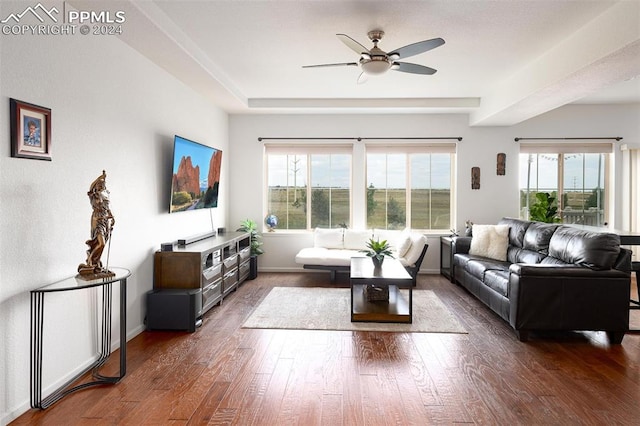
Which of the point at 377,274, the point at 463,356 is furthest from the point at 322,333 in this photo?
the point at 463,356

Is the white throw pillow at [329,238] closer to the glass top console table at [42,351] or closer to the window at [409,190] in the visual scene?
the window at [409,190]

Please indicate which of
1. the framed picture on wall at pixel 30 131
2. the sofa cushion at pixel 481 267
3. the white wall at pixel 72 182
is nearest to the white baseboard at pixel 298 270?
the sofa cushion at pixel 481 267

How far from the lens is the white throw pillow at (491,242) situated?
5.55 m

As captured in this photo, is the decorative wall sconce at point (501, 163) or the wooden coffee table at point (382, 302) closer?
the wooden coffee table at point (382, 302)

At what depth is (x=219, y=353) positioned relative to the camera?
3396mm

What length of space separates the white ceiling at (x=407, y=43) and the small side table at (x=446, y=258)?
2065mm

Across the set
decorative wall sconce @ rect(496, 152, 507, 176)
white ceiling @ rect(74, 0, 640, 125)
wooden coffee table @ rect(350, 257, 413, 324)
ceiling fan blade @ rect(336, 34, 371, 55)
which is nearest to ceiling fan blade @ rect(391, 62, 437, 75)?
white ceiling @ rect(74, 0, 640, 125)

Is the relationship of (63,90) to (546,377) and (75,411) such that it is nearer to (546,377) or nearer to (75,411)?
(75,411)

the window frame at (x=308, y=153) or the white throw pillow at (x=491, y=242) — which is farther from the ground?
the window frame at (x=308, y=153)

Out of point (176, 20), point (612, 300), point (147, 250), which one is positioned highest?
point (176, 20)

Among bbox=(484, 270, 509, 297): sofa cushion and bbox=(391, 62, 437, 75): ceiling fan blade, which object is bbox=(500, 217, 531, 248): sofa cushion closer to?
bbox=(484, 270, 509, 297): sofa cushion

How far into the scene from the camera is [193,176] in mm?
4840

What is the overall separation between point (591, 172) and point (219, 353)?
660cm

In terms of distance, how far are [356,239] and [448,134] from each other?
2339 mm
